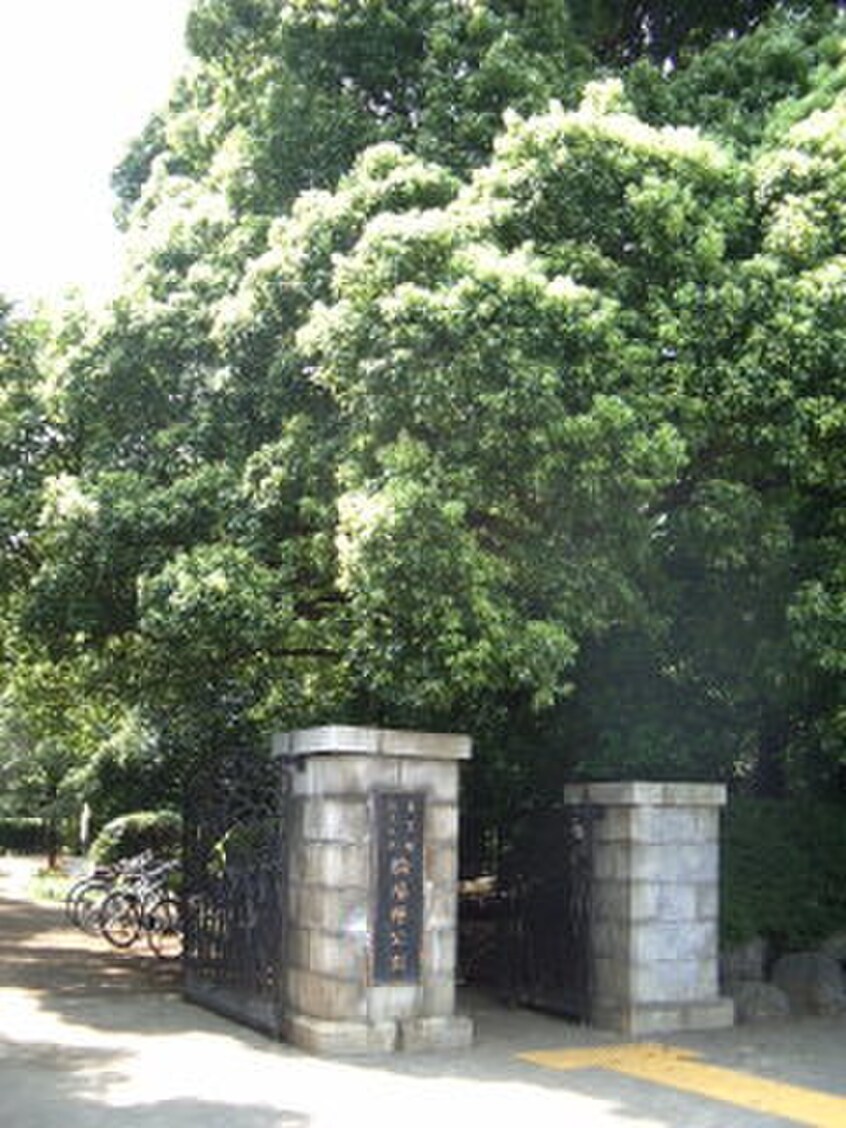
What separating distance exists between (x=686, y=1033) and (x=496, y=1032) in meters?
1.73

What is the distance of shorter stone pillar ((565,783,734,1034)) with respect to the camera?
473 inches

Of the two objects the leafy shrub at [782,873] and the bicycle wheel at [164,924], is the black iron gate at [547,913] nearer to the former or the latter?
the leafy shrub at [782,873]

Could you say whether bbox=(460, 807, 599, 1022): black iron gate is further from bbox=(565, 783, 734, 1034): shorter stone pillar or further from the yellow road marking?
the yellow road marking

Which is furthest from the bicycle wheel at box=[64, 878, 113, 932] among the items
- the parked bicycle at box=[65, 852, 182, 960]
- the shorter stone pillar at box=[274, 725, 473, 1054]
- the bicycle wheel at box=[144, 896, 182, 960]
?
the shorter stone pillar at box=[274, 725, 473, 1054]

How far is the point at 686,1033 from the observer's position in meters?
12.1

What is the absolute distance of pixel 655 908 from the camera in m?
12.2

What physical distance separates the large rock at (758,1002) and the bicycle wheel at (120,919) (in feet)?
26.6

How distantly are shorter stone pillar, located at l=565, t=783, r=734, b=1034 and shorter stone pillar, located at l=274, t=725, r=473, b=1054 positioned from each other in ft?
5.69

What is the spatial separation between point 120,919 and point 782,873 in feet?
28.9

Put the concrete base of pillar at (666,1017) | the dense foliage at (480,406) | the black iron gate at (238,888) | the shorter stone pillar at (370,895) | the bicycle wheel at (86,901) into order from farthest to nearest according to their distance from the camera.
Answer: the bicycle wheel at (86,901) < the concrete base of pillar at (666,1017) < the black iron gate at (238,888) < the dense foliage at (480,406) < the shorter stone pillar at (370,895)

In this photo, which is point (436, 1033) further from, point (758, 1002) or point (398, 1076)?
point (758, 1002)

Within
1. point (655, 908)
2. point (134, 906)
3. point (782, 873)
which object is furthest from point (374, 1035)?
point (134, 906)

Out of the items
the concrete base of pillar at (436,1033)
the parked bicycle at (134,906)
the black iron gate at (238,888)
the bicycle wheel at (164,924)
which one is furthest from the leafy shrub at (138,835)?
the concrete base of pillar at (436,1033)

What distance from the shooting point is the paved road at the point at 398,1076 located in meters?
8.66
